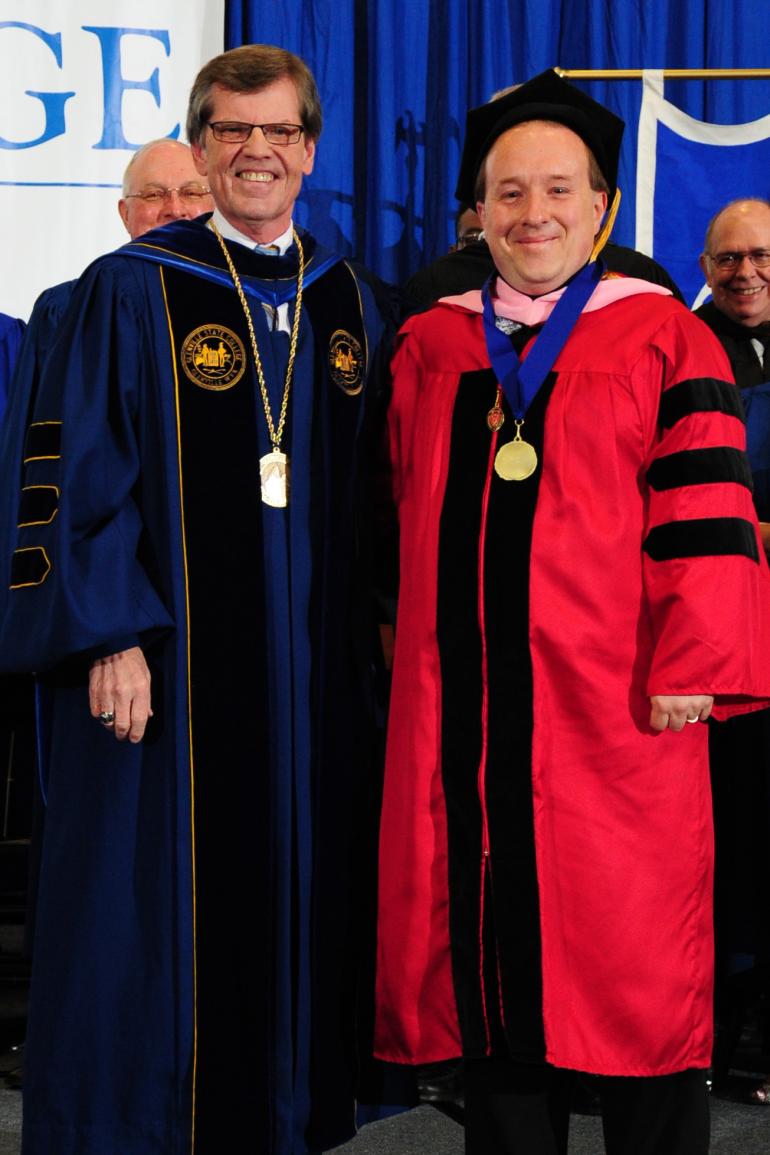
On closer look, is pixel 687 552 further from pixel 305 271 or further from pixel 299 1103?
pixel 299 1103

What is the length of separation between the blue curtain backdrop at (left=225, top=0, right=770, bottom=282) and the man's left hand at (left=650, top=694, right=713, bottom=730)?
339 cm

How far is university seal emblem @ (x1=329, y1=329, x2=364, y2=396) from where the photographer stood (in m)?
2.95

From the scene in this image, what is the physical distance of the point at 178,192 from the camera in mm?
4633

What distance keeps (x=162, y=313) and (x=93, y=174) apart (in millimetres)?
3009

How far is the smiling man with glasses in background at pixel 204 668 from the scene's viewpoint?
2709 millimetres

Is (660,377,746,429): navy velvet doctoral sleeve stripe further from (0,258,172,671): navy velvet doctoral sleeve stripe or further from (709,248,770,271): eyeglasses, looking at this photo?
(709,248,770,271): eyeglasses

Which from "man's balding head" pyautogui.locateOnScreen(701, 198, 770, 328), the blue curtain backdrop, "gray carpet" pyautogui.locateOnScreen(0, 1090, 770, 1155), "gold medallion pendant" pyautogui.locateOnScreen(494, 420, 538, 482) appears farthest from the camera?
the blue curtain backdrop

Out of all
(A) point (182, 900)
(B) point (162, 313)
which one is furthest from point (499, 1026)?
(B) point (162, 313)

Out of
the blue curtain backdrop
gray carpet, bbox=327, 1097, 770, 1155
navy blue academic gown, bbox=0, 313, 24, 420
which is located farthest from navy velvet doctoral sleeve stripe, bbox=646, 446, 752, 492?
the blue curtain backdrop

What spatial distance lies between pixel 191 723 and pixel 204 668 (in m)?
0.11

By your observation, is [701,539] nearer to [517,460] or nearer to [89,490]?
[517,460]

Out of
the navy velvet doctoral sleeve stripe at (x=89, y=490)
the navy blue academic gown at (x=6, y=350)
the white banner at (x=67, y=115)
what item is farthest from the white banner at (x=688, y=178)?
the navy velvet doctoral sleeve stripe at (x=89, y=490)

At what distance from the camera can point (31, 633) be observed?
8.82 ft

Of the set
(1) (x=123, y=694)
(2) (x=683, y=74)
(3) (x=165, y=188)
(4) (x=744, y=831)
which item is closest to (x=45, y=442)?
(1) (x=123, y=694)
